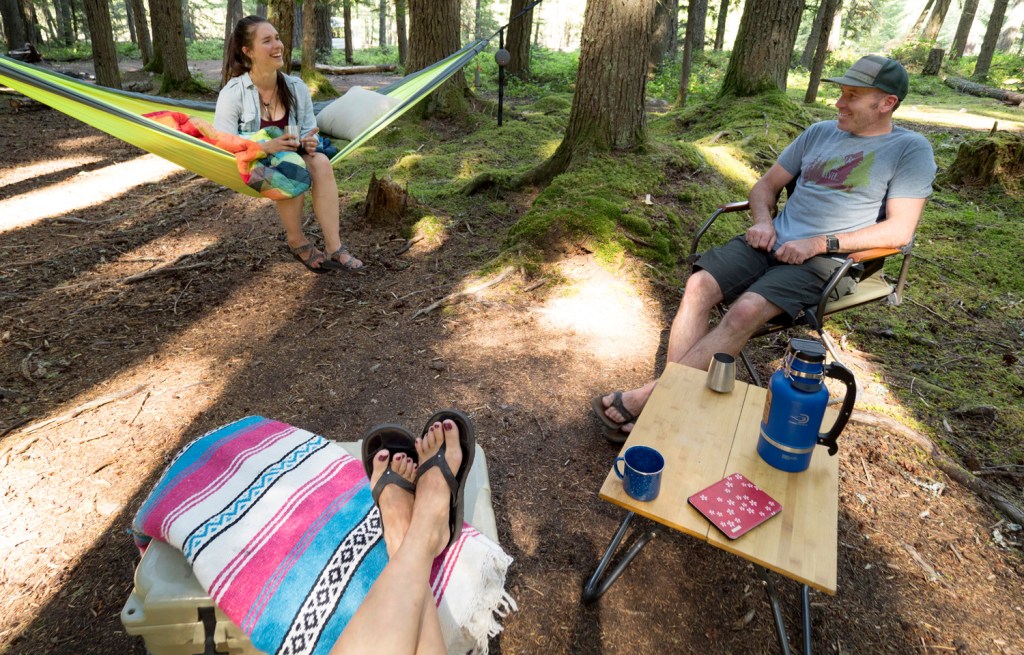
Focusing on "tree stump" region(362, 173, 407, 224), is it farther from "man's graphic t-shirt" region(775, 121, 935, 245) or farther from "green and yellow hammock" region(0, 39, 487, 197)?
"man's graphic t-shirt" region(775, 121, 935, 245)

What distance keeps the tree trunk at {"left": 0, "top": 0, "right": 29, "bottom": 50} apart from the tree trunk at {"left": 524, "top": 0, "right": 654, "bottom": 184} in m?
11.3

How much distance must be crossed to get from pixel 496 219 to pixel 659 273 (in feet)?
3.73

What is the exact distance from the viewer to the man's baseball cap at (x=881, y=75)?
1744 millimetres

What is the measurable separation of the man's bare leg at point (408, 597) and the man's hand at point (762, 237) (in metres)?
1.45

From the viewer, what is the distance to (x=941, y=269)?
9.80 ft

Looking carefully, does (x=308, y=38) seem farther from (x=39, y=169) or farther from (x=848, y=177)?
(x=848, y=177)

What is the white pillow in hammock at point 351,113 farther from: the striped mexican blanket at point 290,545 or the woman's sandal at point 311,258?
the striped mexican blanket at point 290,545

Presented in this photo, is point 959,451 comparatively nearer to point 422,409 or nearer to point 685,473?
point 685,473

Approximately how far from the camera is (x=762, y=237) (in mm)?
1983

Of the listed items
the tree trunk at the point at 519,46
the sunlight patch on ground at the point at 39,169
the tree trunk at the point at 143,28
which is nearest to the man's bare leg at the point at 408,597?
the sunlight patch on ground at the point at 39,169

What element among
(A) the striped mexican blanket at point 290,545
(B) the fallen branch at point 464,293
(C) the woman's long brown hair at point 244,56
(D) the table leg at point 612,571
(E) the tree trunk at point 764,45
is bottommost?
(D) the table leg at point 612,571

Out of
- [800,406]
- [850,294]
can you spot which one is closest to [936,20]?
[850,294]

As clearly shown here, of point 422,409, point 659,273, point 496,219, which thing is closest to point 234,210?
point 496,219

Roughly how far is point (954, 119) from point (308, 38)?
7725mm
